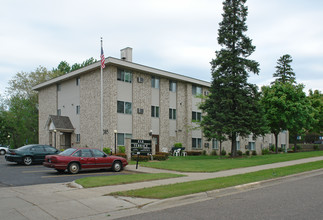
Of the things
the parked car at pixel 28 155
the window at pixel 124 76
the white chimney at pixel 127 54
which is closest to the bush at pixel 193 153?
the window at pixel 124 76

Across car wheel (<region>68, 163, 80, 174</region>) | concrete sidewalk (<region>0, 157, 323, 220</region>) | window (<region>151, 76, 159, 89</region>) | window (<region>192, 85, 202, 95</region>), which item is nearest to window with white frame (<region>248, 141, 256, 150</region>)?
window (<region>192, 85, 202, 95</region>)

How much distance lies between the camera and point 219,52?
29344mm

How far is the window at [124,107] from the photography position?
2847 cm

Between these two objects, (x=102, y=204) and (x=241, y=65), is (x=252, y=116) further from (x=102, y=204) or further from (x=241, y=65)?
(x=102, y=204)

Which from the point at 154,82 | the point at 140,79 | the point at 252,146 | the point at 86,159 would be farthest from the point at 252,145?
the point at 86,159

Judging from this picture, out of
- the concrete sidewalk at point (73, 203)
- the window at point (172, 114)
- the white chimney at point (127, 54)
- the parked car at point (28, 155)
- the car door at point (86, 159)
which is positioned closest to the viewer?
the concrete sidewalk at point (73, 203)

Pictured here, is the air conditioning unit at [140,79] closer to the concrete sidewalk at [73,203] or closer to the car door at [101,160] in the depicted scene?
the car door at [101,160]

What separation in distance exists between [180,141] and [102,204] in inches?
1002

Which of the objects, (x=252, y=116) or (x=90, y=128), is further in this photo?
(x=90, y=128)

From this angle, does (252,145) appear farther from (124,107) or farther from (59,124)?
(59,124)

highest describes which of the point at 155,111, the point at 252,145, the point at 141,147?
the point at 155,111

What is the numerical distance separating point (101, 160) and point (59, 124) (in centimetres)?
1472

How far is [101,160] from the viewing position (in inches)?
687

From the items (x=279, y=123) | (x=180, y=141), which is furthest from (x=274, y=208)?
(x=279, y=123)
